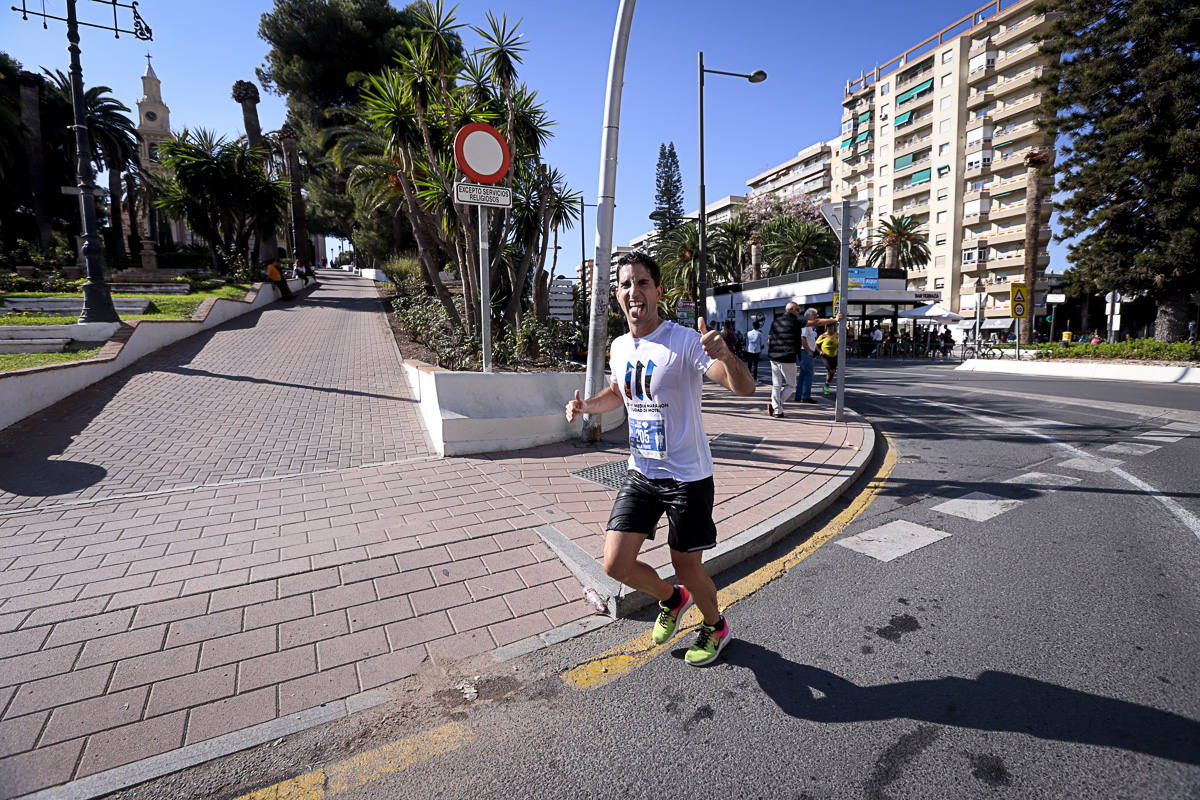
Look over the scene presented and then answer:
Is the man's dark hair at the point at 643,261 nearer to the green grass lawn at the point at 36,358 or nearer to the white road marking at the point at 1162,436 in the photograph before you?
the white road marking at the point at 1162,436

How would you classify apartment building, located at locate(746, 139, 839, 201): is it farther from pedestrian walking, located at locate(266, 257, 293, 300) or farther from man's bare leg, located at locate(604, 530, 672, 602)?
man's bare leg, located at locate(604, 530, 672, 602)

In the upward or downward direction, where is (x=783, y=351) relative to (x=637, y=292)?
downward

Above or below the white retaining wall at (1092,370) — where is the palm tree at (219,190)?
above

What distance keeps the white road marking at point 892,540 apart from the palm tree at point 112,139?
45.2 m

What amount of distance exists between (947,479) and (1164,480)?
191 centimetres

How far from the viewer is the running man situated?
2.50 meters

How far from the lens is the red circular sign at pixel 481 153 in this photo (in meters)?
5.86

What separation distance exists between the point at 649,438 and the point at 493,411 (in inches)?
161

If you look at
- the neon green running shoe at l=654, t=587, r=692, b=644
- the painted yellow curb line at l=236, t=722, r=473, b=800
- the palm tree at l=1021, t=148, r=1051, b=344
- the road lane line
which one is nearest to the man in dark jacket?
the road lane line

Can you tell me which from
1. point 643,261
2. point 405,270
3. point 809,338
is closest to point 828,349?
point 809,338

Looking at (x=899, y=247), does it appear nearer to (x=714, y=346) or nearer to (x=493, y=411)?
(x=493, y=411)

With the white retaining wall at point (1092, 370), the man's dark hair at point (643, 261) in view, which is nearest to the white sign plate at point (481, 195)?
the man's dark hair at point (643, 261)

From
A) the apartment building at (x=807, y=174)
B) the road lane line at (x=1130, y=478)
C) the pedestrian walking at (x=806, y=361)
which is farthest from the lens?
the apartment building at (x=807, y=174)

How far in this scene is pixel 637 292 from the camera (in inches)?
101
